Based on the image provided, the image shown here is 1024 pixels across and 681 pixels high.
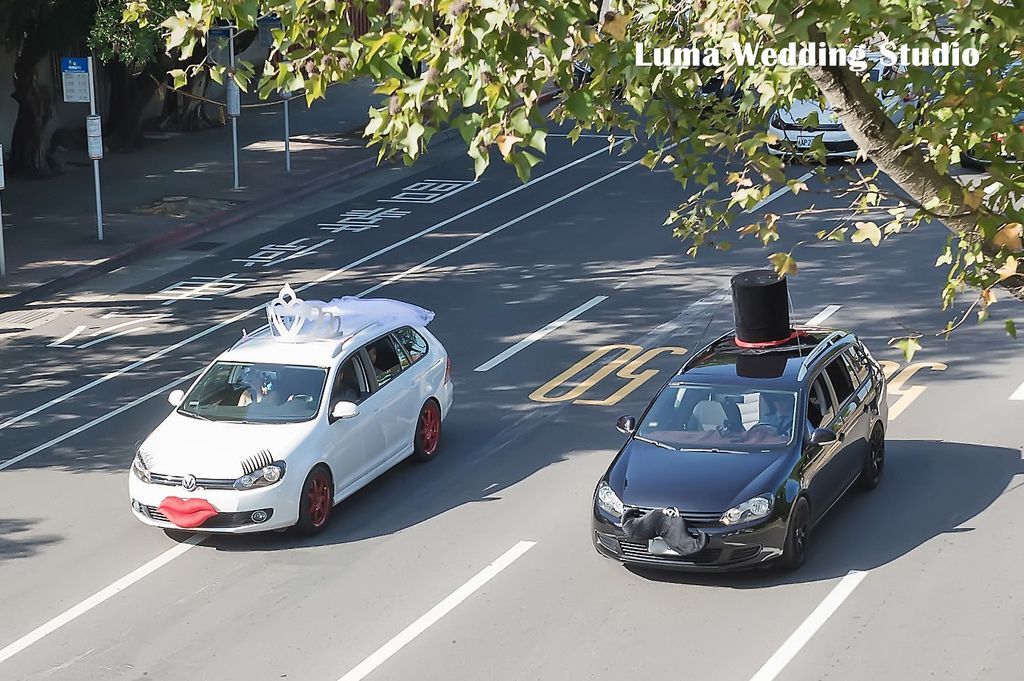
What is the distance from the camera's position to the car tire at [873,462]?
45.0 feet

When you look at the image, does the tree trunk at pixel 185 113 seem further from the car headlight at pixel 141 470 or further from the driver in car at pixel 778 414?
the driver in car at pixel 778 414

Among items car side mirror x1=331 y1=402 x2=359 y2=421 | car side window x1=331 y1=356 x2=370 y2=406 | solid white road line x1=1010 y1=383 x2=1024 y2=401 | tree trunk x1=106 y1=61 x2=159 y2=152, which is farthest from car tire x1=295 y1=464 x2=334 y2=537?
tree trunk x1=106 y1=61 x2=159 y2=152

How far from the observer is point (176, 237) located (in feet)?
86.7

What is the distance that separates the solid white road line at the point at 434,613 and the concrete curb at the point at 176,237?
338 inches

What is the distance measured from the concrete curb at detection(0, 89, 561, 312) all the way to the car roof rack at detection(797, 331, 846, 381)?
285 inches

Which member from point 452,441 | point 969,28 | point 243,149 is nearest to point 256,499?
point 452,441

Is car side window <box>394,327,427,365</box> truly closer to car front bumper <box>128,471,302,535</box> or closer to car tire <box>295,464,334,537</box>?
car tire <box>295,464,334,537</box>

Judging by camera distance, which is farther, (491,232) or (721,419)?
(491,232)

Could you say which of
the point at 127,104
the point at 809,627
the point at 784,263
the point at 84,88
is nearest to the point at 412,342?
the point at 809,627

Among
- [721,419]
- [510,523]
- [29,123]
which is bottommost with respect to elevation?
[510,523]

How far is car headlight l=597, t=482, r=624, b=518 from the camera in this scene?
1195cm

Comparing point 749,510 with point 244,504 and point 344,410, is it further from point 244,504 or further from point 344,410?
point 244,504

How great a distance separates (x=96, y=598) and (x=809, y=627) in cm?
569

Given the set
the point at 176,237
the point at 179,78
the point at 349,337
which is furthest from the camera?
the point at 176,237
